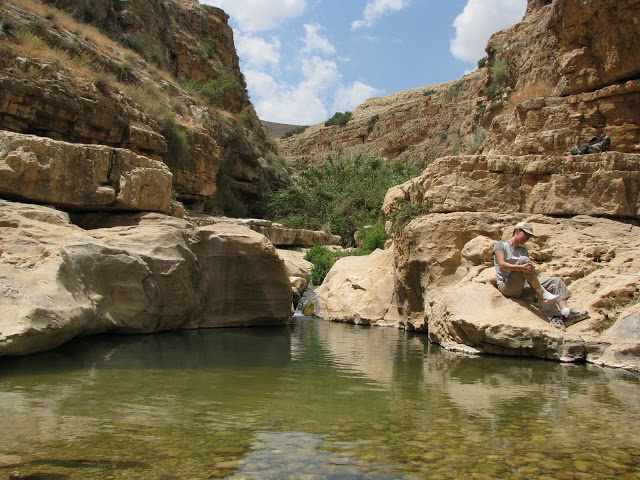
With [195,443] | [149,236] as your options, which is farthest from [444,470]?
[149,236]

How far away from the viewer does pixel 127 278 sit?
8398mm

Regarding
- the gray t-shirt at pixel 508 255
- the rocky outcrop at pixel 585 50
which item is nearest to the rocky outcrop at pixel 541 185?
the gray t-shirt at pixel 508 255

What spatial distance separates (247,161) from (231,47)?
1260cm

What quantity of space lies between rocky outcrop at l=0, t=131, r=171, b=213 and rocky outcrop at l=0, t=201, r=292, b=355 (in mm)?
528

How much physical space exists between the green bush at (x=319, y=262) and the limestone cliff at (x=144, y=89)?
222 inches

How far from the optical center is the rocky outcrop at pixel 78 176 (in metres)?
8.47

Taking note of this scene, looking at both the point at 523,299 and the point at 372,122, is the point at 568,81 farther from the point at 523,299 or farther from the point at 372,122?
the point at 372,122

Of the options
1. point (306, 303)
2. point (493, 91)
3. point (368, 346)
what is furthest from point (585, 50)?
point (493, 91)

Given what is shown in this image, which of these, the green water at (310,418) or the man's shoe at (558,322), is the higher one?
the man's shoe at (558,322)

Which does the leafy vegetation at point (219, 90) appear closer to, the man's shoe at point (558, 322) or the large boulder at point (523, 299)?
the large boulder at point (523, 299)

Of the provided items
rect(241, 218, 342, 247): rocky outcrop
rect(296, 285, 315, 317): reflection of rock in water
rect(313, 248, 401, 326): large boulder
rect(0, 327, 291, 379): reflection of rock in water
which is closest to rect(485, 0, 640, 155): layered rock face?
rect(313, 248, 401, 326): large boulder

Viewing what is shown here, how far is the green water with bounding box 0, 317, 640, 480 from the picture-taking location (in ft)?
9.67

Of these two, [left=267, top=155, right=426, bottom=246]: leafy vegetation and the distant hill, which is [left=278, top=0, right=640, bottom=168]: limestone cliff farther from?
the distant hill

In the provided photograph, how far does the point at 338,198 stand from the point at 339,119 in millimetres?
34989
